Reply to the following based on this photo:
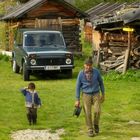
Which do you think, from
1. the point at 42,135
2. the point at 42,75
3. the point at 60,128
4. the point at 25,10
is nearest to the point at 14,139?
the point at 42,135

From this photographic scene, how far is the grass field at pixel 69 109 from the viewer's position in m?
11.5

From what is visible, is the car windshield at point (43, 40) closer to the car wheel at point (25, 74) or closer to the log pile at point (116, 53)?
the car wheel at point (25, 74)

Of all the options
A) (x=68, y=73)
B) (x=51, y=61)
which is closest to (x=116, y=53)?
(x=68, y=73)

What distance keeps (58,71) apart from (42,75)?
1648 mm

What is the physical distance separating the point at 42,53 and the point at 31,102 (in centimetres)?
934

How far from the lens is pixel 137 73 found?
2108 centimetres

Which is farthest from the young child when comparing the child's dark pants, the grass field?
the grass field

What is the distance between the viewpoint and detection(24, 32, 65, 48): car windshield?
887 inches

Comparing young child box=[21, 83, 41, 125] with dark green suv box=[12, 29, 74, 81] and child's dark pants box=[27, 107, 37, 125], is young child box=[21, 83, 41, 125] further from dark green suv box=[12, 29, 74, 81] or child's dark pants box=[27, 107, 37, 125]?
dark green suv box=[12, 29, 74, 81]

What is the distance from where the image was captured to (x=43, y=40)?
2270cm

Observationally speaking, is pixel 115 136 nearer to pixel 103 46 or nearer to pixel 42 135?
pixel 42 135

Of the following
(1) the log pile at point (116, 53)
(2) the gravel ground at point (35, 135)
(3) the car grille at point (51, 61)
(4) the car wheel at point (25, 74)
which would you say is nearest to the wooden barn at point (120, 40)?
(1) the log pile at point (116, 53)

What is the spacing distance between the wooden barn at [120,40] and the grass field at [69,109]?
1672mm

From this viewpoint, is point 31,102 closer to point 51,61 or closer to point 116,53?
point 51,61
